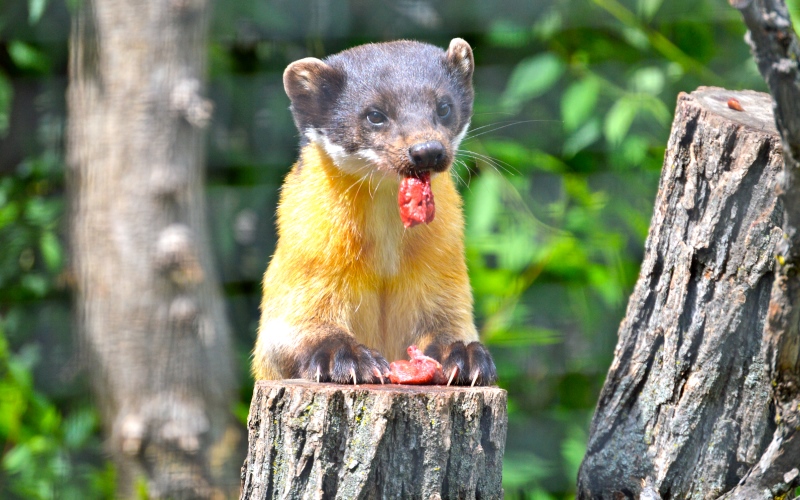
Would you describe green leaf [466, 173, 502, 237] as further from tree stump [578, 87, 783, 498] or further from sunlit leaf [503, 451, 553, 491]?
tree stump [578, 87, 783, 498]

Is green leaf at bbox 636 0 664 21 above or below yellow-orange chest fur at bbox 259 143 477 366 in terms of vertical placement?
above

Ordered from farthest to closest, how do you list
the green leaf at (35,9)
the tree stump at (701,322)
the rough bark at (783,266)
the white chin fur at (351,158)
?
the green leaf at (35,9) < the white chin fur at (351,158) < the tree stump at (701,322) < the rough bark at (783,266)

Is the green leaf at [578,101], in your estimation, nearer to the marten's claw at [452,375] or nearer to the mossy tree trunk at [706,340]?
the mossy tree trunk at [706,340]

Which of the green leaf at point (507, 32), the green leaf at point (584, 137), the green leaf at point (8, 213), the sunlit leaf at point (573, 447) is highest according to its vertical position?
the green leaf at point (507, 32)

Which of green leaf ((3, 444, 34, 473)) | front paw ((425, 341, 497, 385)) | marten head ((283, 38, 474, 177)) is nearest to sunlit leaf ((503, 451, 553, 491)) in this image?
front paw ((425, 341, 497, 385))

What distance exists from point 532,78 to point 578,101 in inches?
7.1

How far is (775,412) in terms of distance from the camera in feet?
6.04

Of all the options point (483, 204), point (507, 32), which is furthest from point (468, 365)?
point (507, 32)

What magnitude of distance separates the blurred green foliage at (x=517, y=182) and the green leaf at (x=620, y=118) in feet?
0.05

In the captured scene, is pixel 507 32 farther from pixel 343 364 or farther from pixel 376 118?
pixel 343 364

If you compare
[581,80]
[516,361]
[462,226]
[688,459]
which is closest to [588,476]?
[688,459]

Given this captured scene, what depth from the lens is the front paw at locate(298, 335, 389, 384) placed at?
6.37 ft

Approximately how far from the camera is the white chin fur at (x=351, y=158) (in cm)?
219

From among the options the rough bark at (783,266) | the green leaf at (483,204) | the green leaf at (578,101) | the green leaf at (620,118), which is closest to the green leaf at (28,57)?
the green leaf at (483,204)
